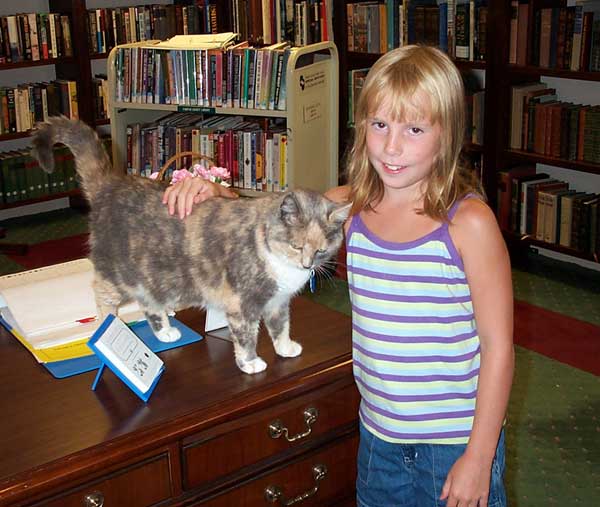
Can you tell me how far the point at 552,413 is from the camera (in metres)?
2.65

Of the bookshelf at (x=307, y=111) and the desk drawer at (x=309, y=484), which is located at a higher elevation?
the bookshelf at (x=307, y=111)

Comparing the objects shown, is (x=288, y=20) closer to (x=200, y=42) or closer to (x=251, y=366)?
(x=200, y=42)

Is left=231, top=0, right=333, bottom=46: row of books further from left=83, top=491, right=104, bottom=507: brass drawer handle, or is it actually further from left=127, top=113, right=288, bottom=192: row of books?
left=83, top=491, right=104, bottom=507: brass drawer handle

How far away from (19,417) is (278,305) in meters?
0.48

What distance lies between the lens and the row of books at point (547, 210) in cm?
376

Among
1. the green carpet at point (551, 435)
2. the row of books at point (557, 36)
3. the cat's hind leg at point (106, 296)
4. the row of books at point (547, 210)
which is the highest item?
the row of books at point (557, 36)

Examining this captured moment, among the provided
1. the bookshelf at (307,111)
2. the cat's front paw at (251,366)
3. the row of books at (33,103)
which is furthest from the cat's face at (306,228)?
the row of books at (33,103)

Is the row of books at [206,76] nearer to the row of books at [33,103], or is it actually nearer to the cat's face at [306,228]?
the row of books at [33,103]

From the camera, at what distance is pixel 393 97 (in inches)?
48.4

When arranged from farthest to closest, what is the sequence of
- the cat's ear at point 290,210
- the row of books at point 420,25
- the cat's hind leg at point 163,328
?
the row of books at point 420,25, the cat's hind leg at point 163,328, the cat's ear at point 290,210

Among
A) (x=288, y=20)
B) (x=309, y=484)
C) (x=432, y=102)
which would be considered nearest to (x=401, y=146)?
(x=432, y=102)

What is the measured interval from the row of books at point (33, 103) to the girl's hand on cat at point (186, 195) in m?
3.58

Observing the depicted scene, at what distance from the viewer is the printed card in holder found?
133 centimetres

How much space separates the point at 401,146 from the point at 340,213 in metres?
0.16
